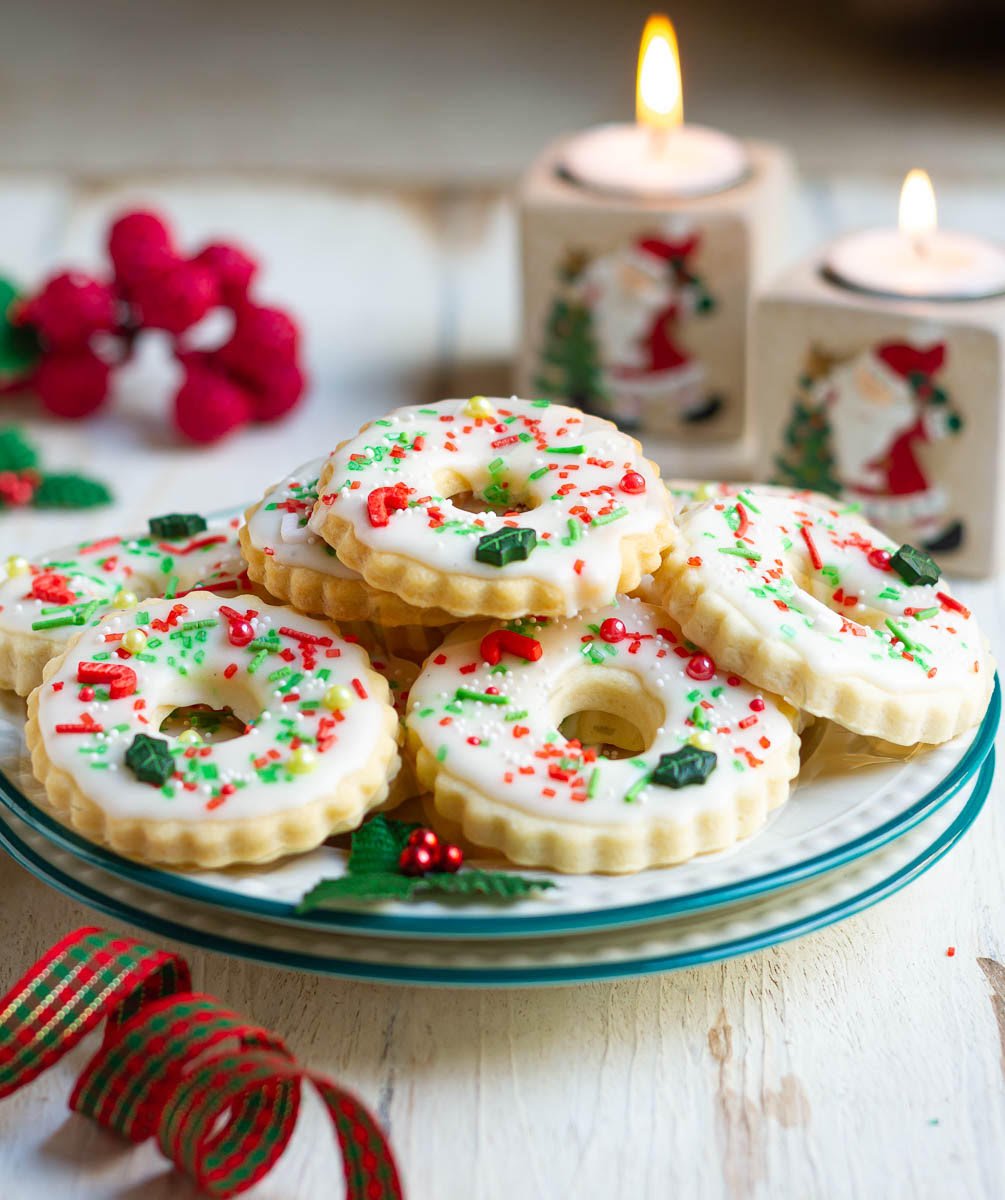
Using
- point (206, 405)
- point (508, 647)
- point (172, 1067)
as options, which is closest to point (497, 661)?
point (508, 647)

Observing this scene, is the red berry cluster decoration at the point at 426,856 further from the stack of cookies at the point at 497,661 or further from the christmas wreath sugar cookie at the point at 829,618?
the christmas wreath sugar cookie at the point at 829,618

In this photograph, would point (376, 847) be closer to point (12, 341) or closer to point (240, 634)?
point (240, 634)

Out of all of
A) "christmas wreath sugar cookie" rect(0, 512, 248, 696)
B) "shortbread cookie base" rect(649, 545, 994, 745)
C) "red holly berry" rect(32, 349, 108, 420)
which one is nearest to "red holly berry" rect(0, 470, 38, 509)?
"red holly berry" rect(32, 349, 108, 420)

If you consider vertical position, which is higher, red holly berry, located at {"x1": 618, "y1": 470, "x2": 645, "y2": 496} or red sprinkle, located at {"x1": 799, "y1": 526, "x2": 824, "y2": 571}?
red holly berry, located at {"x1": 618, "y1": 470, "x2": 645, "y2": 496}

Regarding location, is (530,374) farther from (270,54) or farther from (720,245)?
(270,54)

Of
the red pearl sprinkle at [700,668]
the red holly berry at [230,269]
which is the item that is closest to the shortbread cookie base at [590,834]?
the red pearl sprinkle at [700,668]

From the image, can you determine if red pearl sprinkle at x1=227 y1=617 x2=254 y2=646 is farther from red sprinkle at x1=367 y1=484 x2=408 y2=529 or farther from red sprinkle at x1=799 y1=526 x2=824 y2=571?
red sprinkle at x1=799 y1=526 x2=824 y2=571

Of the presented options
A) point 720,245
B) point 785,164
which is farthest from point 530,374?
point 785,164
